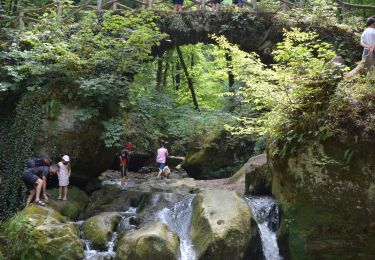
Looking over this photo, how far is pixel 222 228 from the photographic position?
8.66 metres

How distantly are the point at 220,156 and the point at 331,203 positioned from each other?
944 centimetres

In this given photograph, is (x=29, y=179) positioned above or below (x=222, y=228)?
above

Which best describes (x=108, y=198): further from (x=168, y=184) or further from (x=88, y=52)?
(x=88, y=52)

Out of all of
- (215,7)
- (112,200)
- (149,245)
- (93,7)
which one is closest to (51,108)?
(112,200)

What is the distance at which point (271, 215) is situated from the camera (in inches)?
395

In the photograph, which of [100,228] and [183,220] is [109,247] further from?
[183,220]

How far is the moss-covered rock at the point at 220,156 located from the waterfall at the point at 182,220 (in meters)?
6.03

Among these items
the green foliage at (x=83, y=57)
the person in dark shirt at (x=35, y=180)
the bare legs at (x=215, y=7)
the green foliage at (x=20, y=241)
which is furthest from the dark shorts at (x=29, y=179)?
the bare legs at (x=215, y=7)

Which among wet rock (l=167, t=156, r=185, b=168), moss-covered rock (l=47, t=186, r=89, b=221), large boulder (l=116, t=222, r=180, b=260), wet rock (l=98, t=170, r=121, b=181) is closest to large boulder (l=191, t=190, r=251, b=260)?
large boulder (l=116, t=222, r=180, b=260)

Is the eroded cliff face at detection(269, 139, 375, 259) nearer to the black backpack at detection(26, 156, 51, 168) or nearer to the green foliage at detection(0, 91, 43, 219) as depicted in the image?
the black backpack at detection(26, 156, 51, 168)

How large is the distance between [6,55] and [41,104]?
2.12 meters

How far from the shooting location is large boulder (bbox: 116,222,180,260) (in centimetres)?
855

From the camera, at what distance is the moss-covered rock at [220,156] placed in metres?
17.4

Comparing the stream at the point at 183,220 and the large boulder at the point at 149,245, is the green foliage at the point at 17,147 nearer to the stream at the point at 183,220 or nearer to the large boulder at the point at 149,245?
the stream at the point at 183,220
